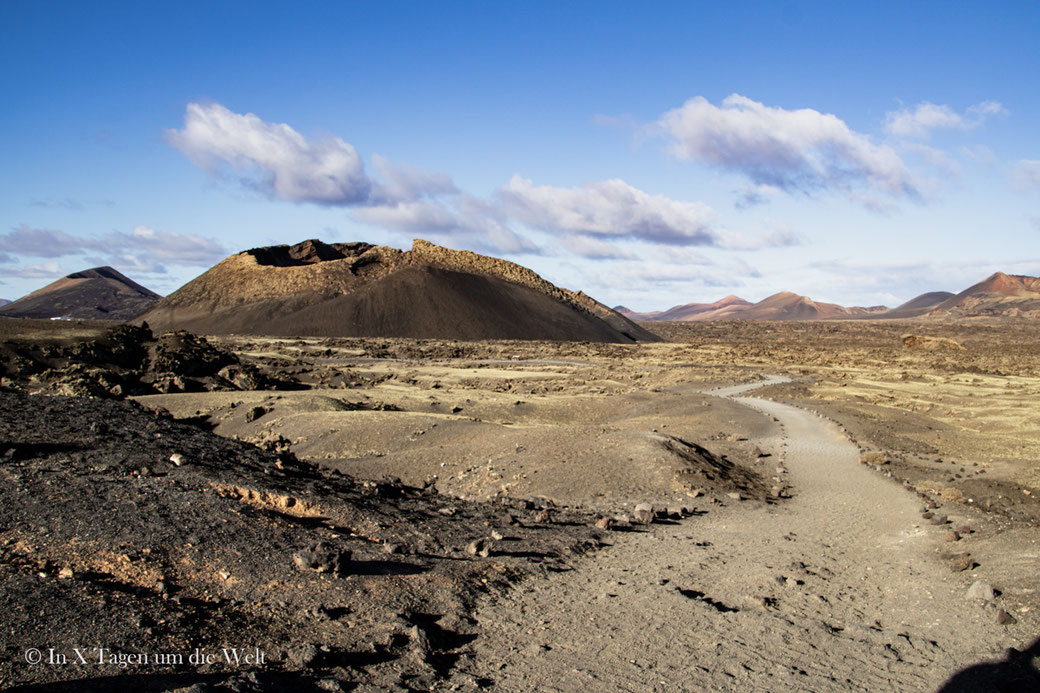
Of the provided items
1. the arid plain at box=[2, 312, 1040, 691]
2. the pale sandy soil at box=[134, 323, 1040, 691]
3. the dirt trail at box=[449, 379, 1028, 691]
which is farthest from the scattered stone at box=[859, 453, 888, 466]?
the dirt trail at box=[449, 379, 1028, 691]

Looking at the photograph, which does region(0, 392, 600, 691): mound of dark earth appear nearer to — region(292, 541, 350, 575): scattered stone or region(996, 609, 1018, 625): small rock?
region(292, 541, 350, 575): scattered stone

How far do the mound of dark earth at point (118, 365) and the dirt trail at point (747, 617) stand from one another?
55.4 ft

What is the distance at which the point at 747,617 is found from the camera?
19.9 feet

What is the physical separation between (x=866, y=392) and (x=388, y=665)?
29332 millimetres

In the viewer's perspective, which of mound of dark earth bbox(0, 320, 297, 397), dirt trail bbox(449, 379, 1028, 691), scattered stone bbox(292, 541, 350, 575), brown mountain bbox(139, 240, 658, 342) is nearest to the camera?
dirt trail bbox(449, 379, 1028, 691)

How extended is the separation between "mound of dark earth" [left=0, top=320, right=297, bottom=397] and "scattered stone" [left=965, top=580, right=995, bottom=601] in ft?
64.5

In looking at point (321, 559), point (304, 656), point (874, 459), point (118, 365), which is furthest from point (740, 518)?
point (118, 365)

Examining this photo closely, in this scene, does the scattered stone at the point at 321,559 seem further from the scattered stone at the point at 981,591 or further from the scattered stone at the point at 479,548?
the scattered stone at the point at 981,591

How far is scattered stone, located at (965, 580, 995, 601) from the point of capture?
6.67m

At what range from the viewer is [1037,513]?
431 inches

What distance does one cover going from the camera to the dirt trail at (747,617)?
5.03 metres

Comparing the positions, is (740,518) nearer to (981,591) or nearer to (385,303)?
(981,591)

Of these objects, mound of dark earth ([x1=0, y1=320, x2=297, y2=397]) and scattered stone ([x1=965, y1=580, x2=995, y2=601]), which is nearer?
scattered stone ([x1=965, y1=580, x2=995, y2=601])

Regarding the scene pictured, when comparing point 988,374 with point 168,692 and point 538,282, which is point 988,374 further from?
point 538,282
